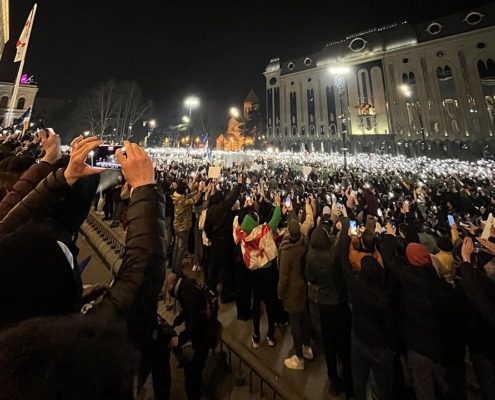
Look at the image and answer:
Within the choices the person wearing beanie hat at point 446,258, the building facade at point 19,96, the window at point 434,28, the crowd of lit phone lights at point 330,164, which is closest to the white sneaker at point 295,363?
the person wearing beanie hat at point 446,258

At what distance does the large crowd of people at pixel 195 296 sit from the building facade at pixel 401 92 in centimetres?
3636

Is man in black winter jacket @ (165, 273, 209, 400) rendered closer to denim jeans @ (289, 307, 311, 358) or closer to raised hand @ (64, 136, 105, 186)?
denim jeans @ (289, 307, 311, 358)

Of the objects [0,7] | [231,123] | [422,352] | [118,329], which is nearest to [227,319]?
[422,352]

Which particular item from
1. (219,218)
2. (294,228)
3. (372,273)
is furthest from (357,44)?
(372,273)

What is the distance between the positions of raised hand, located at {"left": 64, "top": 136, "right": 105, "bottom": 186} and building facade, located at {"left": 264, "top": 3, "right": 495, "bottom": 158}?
1532 inches

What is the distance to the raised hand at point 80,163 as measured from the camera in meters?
1.77

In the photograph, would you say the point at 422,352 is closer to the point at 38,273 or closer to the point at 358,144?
the point at 38,273

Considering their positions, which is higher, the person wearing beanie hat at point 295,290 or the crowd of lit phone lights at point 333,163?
the crowd of lit phone lights at point 333,163

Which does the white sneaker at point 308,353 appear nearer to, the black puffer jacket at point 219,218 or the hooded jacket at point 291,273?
the hooded jacket at point 291,273

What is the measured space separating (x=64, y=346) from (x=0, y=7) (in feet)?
115

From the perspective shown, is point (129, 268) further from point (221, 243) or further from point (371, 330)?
point (221, 243)

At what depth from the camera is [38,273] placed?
868 millimetres

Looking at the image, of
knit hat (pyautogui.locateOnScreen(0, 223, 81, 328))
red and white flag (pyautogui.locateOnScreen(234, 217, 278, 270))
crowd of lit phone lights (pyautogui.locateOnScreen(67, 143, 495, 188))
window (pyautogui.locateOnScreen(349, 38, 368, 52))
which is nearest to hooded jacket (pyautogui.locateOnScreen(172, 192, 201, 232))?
red and white flag (pyautogui.locateOnScreen(234, 217, 278, 270))

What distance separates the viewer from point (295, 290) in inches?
160
